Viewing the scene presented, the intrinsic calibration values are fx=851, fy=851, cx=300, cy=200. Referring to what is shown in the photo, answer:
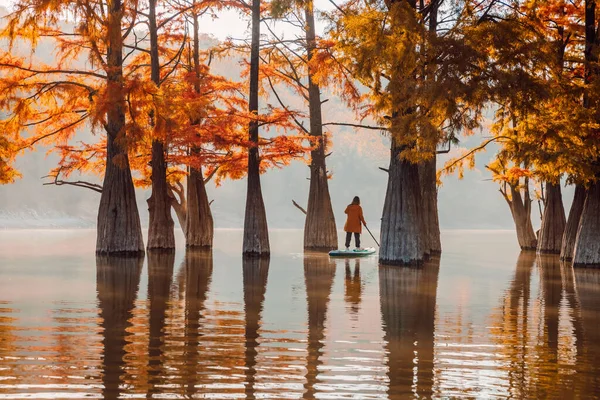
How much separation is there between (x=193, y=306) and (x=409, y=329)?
3168mm

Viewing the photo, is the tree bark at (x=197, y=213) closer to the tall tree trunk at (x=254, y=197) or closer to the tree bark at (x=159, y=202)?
the tree bark at (x=159, y=202)

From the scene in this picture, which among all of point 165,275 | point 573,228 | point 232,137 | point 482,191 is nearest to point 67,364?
point 165,275

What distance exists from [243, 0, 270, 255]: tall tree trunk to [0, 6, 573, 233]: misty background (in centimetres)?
9902

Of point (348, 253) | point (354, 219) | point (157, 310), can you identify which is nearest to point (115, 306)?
point (157, 310)

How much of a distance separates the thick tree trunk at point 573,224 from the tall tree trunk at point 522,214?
7.18 m

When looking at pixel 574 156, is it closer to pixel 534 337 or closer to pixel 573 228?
pixel 573 228

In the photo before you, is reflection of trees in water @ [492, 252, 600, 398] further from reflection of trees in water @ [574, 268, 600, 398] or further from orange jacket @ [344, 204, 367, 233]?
orange jacket @ [344, 204, 367, 233]

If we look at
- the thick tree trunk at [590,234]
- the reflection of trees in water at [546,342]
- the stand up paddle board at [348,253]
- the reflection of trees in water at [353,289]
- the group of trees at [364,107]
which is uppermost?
the group of trees at [364,107]

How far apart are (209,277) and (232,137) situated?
7.70 m

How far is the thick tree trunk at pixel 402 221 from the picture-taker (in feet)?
63.7

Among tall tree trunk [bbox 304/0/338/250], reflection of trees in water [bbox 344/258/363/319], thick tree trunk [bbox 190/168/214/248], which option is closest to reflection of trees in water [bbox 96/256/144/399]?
reflection of trees in water [bbox 344/258/363/319]

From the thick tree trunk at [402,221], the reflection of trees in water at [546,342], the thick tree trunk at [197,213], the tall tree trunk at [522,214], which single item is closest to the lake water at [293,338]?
the reflection of trees in water at [546,342]

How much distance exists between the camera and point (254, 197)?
2267 centimetres

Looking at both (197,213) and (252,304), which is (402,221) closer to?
(252,304)
